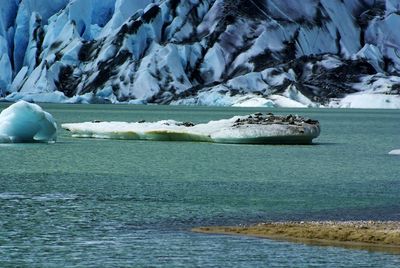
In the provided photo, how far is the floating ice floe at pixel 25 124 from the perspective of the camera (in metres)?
48.1

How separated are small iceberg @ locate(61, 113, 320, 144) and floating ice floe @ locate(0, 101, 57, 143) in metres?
5.37

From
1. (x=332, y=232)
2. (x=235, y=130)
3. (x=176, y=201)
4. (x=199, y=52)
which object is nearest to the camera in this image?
(x=332, y=232)

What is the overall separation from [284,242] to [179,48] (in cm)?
15713

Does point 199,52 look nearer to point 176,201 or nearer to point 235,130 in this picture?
point 235,130

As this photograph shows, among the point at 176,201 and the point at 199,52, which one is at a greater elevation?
the point at 176,201

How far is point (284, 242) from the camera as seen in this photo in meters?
19.0

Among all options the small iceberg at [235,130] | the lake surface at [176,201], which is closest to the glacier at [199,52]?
the small iceberg at [235,130]

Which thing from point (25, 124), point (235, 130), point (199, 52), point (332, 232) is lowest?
point (199, 52)

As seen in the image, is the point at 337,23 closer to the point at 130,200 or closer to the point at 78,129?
the point at 78,129

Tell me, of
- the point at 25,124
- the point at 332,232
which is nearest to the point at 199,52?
the point at 25,124

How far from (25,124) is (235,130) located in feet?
35.9

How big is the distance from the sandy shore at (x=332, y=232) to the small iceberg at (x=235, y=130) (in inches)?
1191

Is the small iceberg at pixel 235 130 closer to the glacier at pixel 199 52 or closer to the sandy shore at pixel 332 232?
the sandy shore at pixel 332 232

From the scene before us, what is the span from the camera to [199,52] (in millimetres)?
176750
